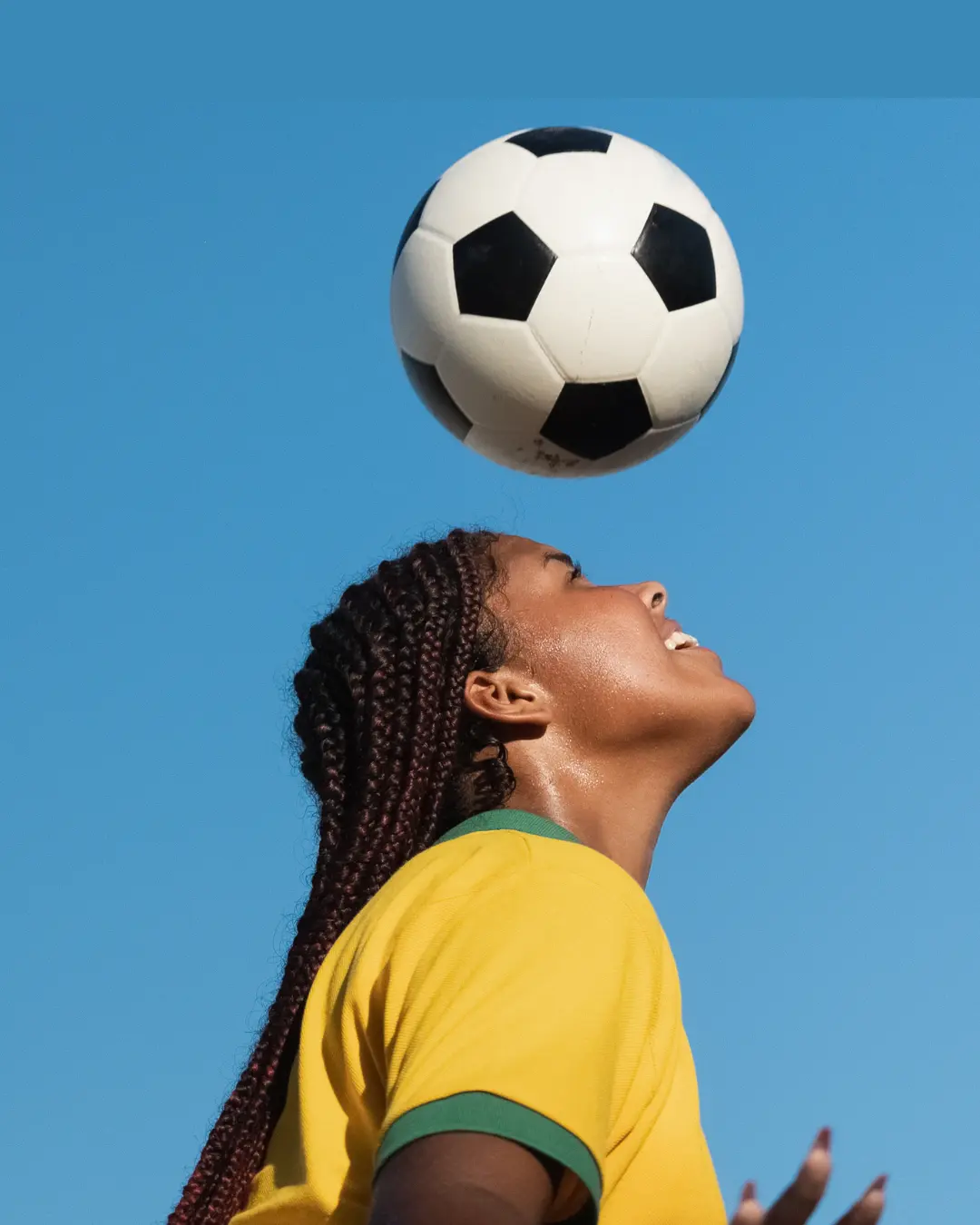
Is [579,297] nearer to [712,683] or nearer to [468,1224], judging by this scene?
[712,683]

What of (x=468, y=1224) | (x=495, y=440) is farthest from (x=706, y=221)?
(x=468, y=1224)

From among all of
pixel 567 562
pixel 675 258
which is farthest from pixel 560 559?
pixel 675 258

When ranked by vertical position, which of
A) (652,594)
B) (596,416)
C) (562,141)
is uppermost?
(562,141)

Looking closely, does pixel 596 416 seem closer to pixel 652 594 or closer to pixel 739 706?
pixel 652 594

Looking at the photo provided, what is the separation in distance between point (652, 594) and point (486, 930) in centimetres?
264

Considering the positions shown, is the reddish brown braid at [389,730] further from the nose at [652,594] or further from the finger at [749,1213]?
the finger at [749,1213]

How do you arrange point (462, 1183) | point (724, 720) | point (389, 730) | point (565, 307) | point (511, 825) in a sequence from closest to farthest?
point (462, 1183), point (511, 825), point (389, 730), point (724, 720), point (565, 307)

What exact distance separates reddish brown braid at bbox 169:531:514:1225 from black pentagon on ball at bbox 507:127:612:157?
176 centimetres

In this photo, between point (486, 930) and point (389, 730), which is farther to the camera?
point (389, 730)

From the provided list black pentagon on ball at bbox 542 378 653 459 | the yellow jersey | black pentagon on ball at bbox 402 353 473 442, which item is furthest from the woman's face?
the yellow jersey

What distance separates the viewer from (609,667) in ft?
18.4

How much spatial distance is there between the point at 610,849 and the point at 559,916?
5.75 feet

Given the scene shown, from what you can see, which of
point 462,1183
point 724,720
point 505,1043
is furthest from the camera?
point 724,720

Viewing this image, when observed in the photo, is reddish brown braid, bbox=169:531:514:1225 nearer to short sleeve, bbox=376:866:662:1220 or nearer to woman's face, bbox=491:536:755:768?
woman's face, bbox=491:536:755:768
